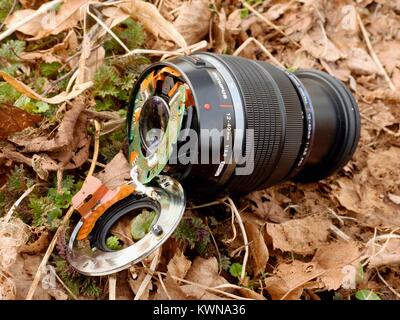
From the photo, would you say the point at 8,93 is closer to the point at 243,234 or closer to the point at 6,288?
the point at 6,288

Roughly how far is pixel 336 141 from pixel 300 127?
27 cm

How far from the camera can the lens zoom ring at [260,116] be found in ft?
5.64

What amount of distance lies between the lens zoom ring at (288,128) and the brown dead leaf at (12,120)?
33.0 inches

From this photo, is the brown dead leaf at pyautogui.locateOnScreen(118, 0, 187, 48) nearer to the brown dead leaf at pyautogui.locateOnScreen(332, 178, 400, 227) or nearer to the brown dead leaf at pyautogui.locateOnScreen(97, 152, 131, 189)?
the brown dead leaf at pyautogui.locateOnScreen(97, 152, 131, 189)

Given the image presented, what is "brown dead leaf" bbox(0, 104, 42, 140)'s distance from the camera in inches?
71.9

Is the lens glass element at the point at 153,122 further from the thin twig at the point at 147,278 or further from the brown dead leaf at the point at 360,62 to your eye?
the brown dead leaf at the point at 360,62

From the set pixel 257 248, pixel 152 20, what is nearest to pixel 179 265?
pixel 257 248

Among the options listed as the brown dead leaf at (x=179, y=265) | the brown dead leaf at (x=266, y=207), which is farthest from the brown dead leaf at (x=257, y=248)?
the brown dead leaf at (x=179, y=265)

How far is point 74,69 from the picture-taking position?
2.11 metres

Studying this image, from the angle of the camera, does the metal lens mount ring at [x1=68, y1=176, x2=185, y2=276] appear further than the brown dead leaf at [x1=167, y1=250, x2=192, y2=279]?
No

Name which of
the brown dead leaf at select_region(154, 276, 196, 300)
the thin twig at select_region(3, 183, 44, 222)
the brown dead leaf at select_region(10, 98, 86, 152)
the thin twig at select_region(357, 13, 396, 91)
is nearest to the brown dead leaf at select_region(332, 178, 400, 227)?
the thin twig at select_region(357, 13, 396, 91)

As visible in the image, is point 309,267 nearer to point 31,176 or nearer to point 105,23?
point 31,176

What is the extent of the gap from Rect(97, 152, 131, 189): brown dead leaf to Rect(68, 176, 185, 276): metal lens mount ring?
0.66 feet
